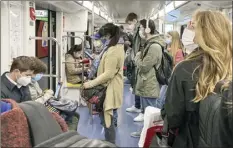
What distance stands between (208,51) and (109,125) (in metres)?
2.03

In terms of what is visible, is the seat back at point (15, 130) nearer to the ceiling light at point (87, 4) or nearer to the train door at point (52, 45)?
the ceiling light at point (87, 4)

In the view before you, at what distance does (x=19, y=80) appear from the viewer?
244cm

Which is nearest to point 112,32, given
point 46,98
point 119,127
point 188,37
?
point 46,98

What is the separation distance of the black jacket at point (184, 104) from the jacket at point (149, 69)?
6.75 feet

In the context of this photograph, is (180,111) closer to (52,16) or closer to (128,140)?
(128,140)

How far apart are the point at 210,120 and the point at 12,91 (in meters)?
1.55

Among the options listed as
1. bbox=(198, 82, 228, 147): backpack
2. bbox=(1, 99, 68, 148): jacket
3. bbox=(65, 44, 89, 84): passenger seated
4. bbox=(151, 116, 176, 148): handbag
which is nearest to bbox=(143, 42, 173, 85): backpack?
bbox=(151, 116, 176, 148): handbag

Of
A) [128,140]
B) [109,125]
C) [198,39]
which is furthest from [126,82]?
[198,39]

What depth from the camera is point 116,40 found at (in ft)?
11.1

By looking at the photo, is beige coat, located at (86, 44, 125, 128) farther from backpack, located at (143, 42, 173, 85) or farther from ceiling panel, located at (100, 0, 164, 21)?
ceiling panel, located at (100, 0, 164, 21)

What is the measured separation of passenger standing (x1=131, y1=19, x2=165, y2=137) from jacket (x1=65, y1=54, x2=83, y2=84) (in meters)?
1.98

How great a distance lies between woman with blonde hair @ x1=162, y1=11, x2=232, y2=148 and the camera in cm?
161

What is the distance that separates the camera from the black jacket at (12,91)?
2.35 meters

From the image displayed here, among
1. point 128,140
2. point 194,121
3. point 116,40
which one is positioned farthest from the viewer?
point 128,140
